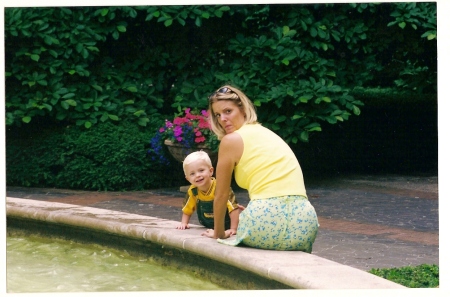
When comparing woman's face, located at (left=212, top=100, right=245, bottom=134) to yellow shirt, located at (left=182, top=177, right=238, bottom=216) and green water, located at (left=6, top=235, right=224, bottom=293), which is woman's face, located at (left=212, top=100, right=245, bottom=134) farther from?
green water, located at (left=6, top=235, right=224, bottom=293)

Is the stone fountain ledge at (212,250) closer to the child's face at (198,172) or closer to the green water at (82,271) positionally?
the green water at (82,271)

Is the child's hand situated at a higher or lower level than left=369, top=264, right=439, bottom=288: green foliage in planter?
higher

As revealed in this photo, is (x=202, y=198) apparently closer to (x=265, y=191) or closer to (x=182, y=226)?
(x=182, y=226)

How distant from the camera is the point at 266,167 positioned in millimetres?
4328

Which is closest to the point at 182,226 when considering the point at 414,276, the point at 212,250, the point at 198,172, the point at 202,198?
the point at 202,198

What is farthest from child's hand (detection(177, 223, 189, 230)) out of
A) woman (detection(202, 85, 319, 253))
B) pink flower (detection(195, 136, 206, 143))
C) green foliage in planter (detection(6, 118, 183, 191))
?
green foliage in planter (detection(6, 118, 183, 191))

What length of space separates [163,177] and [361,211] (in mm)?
2767

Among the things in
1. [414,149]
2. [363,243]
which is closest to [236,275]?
[363,243]

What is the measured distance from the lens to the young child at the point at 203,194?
15.4 feet

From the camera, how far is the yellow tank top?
4312 millimetres

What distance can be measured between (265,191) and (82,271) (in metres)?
1.48

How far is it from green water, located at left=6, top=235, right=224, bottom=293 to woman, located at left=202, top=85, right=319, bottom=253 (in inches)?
16.0

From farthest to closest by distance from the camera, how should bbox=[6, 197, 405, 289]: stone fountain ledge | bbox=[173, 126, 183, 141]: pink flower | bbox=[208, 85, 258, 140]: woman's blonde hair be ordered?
bbox=[173, 126, 183, 141]: pink flower → bbox=[208, 85, 258, 140]: woman's blonde hair → bbox=[6, 197, 405, 289]: stone fountain ledge

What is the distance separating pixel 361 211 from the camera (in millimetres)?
7746
